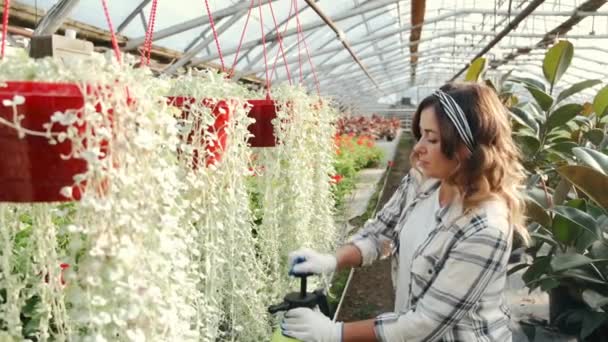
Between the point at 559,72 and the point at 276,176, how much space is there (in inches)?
61.6

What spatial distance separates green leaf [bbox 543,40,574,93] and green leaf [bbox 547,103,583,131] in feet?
0.66

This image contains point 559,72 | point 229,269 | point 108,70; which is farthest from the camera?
point 559,72

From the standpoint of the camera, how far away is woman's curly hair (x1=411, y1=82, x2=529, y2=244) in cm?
121

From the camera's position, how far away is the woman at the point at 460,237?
119cm

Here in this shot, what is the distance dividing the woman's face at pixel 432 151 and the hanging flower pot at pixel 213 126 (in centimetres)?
43

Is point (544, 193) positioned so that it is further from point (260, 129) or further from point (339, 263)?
point (260, 129)

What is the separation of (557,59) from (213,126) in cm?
197

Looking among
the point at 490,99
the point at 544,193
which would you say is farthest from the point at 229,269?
the point at 544,193

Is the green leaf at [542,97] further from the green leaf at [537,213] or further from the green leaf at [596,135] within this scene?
A: the green leaf at [537,213]

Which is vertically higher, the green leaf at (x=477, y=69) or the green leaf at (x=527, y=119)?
the green leaf at (x=477, y=69)

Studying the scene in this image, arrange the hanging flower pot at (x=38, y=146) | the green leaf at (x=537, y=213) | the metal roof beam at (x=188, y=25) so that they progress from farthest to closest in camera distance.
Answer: the metal roof beam at (x=188, y=25), the green leaf at (x=537, y=213), the hanging flower pot at (x=38, y=146)

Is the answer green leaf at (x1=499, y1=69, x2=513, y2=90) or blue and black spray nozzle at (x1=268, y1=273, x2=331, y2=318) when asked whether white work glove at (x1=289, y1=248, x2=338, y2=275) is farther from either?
green leaf at (x1=499, y1=69, x2=513, y2=90)

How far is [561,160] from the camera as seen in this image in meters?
2.64

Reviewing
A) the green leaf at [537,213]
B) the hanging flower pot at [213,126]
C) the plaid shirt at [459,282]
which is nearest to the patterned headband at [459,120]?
the plaid shirt at [459,282]
